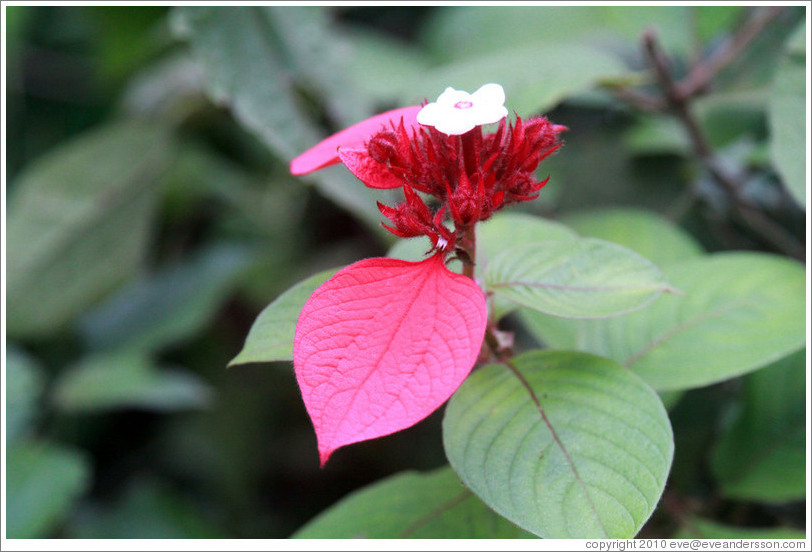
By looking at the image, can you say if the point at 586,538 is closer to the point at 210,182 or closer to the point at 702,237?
the point at 702,237

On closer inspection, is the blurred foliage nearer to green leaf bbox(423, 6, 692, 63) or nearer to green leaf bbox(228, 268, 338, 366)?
green leaf bbox(423, 6, 692, 63)

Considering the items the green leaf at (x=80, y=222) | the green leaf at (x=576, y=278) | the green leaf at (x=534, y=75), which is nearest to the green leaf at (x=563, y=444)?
the green leaf at (x=576, y=278)

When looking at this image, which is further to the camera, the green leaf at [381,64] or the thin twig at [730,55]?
the green leaf at [381,64]

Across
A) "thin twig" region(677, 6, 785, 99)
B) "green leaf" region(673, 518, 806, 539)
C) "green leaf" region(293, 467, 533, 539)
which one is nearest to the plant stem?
"green leaf" region(293, 467, 533, 539)

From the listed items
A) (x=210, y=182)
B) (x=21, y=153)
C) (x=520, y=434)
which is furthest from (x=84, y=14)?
(x=520, y=434)

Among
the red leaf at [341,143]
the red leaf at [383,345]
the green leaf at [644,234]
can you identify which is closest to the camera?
the red leaf at [383,345]

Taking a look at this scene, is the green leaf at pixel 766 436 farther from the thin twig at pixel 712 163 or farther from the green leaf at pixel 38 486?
the green leaf at pixel 38 486

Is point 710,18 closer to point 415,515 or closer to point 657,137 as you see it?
point 657,137
